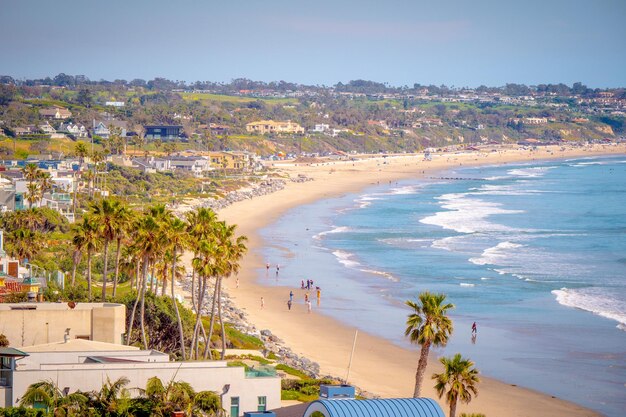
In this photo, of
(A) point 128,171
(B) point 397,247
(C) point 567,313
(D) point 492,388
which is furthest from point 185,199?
(D) point 492,388

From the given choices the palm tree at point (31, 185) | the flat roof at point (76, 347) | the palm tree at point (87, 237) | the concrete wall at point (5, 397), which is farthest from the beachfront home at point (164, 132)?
the concrete wall at point (5, 397)

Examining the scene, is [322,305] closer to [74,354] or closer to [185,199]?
[74,354]

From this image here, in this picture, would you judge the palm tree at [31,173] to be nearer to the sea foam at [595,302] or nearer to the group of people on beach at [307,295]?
the group of people on beach at [307,295]

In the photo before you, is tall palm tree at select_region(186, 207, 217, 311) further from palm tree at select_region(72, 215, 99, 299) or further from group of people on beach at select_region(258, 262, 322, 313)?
group of people on beach at select_region(258, 262, 322, 313)

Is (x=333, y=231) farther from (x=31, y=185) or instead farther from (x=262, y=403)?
(x=262, y=403)

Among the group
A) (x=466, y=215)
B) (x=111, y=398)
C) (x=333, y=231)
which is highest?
(x=111, y=398)

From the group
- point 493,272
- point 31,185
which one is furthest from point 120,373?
point 31,185

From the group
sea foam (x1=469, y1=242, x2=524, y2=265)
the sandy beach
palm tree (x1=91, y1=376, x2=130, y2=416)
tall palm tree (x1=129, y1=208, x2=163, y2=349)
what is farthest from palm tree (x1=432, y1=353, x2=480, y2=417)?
sea foam (x1=469, y1=242, x2=524, y2=265)
